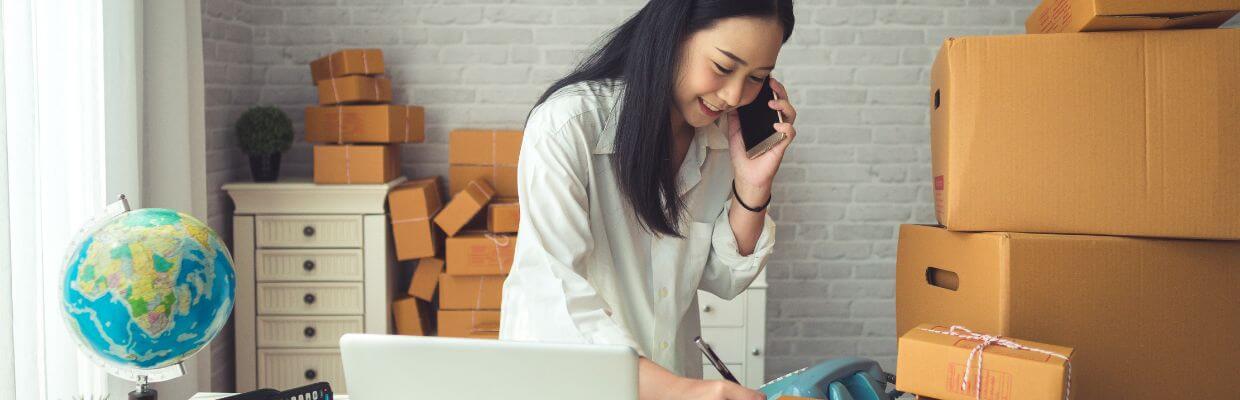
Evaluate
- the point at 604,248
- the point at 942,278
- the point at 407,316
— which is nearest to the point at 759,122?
the point at 604,248

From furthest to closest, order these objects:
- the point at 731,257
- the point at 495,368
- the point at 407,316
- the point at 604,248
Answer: the point at 407,316 → the point at 731,257 → the point at 604,248 → the point at 495,368

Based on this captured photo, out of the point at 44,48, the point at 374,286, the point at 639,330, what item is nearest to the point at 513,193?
the point at 374,286

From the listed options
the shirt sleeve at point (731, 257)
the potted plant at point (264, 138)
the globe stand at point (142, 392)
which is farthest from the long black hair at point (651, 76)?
the potted plant at point (264, 138)

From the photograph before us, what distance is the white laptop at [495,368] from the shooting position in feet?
3.22

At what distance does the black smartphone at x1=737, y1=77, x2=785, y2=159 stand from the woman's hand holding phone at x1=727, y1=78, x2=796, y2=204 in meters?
0.01

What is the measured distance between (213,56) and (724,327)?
1857mm

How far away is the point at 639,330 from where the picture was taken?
158 cm

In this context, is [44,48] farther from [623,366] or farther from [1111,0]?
[1111,0]

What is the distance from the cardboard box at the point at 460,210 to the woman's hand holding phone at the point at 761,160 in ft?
4.91

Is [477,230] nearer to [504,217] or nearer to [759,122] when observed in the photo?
[504,217]

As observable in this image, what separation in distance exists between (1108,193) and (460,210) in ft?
6.42

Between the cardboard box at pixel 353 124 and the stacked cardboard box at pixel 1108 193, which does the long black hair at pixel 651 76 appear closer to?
the stacked cardboard box at pixel 1108 193

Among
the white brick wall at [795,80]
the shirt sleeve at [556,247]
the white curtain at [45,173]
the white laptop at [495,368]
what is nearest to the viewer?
the white laptop at [495,368]

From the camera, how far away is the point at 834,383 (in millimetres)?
1369
